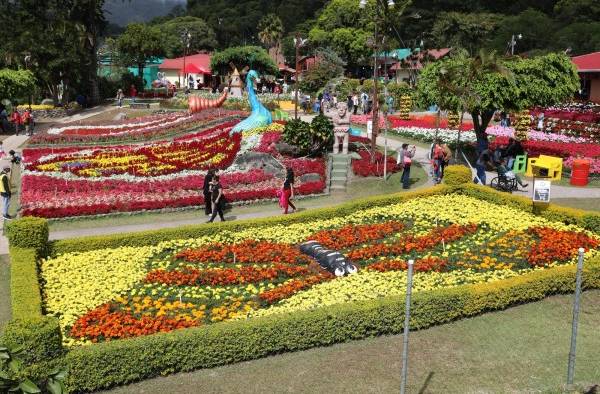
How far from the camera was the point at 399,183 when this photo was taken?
2262 cm

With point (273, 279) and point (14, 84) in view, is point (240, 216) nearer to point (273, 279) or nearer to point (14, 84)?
point (273, 279)

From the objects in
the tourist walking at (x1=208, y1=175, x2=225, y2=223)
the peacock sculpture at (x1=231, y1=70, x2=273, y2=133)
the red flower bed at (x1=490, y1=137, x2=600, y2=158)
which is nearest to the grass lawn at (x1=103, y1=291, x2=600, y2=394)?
the tourist walking at (x1=208, y1=175, x2=225, y2=223)

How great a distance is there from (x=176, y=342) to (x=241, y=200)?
1099 centimetres

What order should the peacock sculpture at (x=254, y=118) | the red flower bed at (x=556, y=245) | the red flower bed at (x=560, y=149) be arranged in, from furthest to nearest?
the peacock sculpture at (x=254, y=118), the red flower bed at (x=560, y=149), the red flower bed at (x=556, y=245)

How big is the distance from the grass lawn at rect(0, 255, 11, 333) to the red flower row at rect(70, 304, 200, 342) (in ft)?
4.82

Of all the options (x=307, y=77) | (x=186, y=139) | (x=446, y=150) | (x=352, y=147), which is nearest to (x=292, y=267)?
(x=446, y=150)

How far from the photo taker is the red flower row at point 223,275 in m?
12.9

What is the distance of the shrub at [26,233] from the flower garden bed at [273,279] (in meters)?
0.03

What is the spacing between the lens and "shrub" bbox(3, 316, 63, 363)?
8.42 metres

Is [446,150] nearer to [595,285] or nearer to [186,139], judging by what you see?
[595,285]

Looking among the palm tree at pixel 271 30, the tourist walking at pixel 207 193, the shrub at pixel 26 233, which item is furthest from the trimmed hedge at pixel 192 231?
the palm tree at pixel 271 30

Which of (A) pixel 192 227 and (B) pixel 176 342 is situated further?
(A) pixel 192 227

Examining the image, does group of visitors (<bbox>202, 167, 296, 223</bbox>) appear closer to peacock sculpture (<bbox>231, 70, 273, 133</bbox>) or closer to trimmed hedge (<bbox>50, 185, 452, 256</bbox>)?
trimmed hedge (<bbox>50, 185, 452, 256</bbox>)

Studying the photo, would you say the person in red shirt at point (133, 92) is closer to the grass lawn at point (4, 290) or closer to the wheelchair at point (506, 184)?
the wheelchair at point (506, 184)
